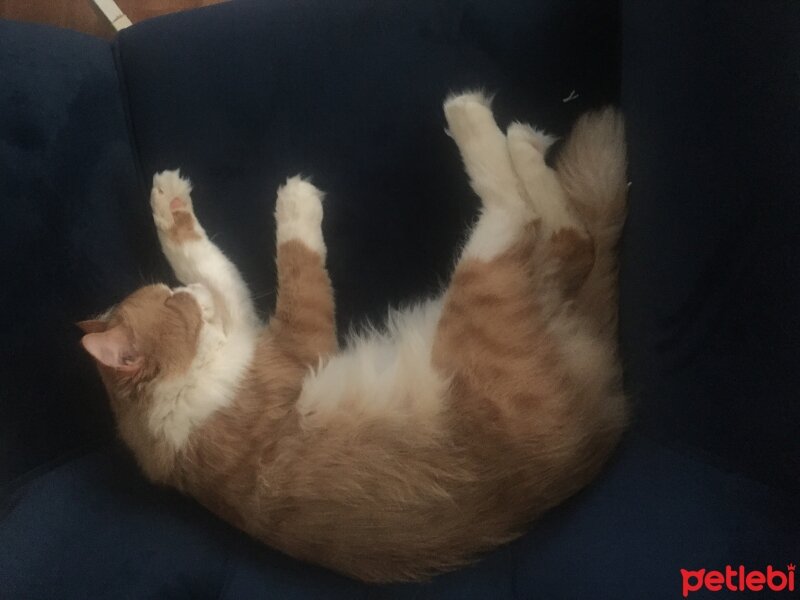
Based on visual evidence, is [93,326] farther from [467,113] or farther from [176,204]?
[467,113]

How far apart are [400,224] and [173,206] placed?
494 millimetres

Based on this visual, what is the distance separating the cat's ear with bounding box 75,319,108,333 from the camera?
138 cm

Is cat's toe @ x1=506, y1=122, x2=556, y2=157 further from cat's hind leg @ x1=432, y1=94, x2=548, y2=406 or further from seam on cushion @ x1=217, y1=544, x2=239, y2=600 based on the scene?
seam on cushion @ x1=217, y1=544, x2=239, y2=600

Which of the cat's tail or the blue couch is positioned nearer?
the blue couch

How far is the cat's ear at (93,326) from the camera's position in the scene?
1376mm

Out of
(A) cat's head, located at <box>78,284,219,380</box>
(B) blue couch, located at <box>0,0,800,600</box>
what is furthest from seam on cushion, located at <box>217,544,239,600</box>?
(A) cat's head, located at <box>78,284,219,380</box>

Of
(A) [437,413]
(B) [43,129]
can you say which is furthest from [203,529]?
(B) [43,129]

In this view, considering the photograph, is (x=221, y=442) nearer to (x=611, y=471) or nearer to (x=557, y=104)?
(x=611, y=471)

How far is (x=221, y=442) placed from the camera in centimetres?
138

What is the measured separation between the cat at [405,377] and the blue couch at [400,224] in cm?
6

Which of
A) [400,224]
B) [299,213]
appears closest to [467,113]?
[400,224]

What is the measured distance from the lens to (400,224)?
148 centimetres

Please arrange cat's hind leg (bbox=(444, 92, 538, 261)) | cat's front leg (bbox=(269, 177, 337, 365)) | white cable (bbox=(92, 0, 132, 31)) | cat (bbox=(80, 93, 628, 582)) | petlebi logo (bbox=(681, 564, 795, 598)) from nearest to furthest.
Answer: petlebi logo (bbox=(681, 564, 795, 598)), cat (bbox=(80, 93, 628, 582)), cat's hind leg (bbox=(444, 92, 538, 261)), cat's front leg (bbox=(269, 177, 337, 365)), white cable (bbox=(92, 0, 132, 31))

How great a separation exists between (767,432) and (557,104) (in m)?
0.74
